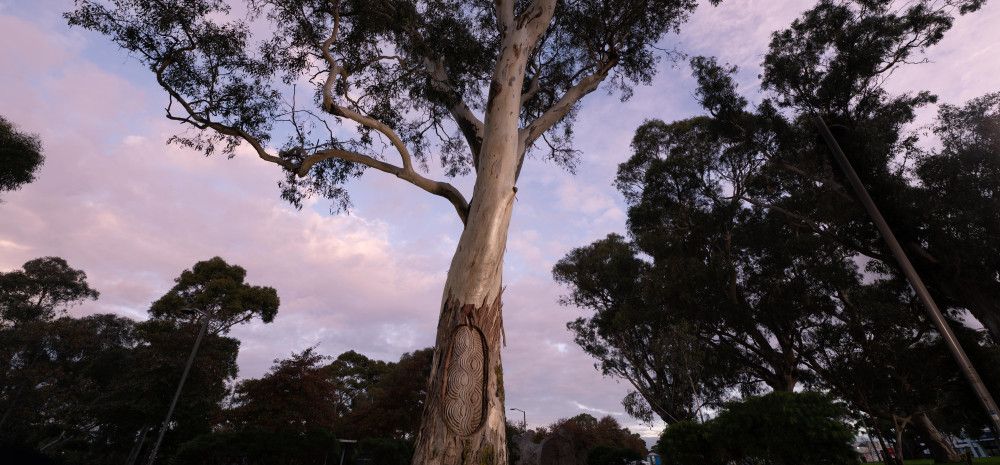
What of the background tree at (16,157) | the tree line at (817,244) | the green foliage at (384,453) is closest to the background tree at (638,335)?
the tree line at (817,244)

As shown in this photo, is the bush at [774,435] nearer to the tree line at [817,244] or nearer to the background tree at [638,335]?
the tree line at [817,244]

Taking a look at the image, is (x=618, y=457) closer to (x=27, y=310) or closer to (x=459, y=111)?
(x=459, y=111)

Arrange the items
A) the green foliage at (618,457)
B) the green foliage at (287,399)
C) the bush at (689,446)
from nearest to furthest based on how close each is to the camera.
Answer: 1. the bush at (689,446)
2. the green foliage at (287,399)
3. the green foliage at (618,457)

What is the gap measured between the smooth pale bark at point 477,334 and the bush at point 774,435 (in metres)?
6.51

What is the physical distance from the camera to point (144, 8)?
7484 millimetres

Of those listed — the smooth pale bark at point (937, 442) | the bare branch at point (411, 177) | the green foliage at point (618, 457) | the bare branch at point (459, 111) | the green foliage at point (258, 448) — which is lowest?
the green foliage at point (258, 448)

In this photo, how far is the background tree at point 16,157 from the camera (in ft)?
50.5

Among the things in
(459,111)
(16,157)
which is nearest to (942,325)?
(459,111)

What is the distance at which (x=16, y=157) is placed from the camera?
15.6m

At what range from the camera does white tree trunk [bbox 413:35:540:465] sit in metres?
3.61

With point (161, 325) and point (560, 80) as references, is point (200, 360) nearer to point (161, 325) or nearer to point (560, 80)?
point (161, 325)

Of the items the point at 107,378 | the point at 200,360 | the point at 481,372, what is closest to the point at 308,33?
the point at 481,372

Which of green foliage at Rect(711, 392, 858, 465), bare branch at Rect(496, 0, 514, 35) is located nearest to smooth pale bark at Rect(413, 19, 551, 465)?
bare branch at Rect(496, 0, 514, 35)

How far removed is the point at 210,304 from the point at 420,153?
791 inches
